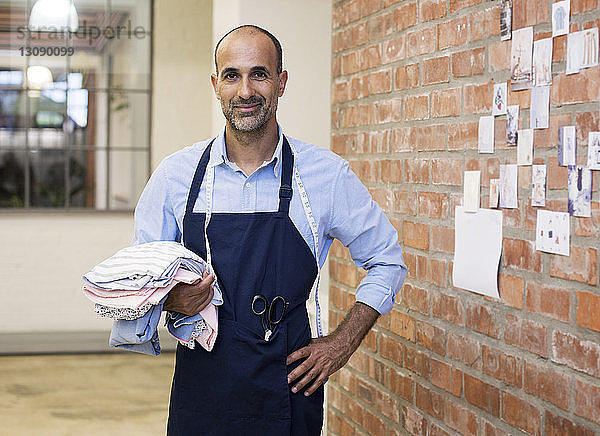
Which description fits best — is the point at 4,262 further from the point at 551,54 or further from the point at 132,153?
the point at 551,54

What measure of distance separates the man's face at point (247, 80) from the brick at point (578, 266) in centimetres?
75

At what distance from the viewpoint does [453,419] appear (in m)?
2.47

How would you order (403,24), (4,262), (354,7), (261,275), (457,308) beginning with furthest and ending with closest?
1. (4,262)
2. (354,7)
3. (403,24)
4. (457,308)
5. (261,275)

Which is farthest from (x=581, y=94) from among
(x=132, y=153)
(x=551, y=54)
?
(x=132, y=153)

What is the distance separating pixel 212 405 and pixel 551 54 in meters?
1.12

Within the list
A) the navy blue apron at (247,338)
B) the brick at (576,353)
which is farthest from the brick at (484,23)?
the brick at (576,353)

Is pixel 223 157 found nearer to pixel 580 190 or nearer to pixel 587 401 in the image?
pixel 580 190

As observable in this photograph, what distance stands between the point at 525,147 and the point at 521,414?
0.64 meters

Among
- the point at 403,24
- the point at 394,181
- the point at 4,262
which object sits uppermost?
the point at 403,24

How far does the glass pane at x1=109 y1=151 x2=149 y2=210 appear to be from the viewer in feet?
21.7

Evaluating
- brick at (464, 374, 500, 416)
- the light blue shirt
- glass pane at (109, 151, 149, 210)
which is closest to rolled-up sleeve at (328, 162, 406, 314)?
the light blue shirt

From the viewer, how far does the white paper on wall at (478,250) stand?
223 cm

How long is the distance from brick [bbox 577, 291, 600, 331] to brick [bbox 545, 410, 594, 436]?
224 mm

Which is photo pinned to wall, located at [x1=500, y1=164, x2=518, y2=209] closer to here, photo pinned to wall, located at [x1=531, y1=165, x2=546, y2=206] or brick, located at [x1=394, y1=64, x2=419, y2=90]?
photo pinned to wall, located at [x1=531, y1=165, x2=546, y2=206]
